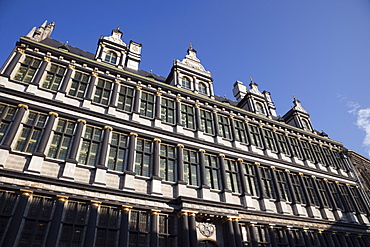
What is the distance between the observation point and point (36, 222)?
10.2 meters

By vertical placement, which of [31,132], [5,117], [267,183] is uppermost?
[5,117]

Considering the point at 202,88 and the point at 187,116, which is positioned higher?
the point at 202,88

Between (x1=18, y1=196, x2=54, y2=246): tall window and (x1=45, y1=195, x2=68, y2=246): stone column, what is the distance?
245 millimetres

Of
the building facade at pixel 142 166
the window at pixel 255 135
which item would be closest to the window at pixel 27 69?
the building facade at pixel 142 166

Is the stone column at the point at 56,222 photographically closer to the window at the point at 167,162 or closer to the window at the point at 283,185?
the window at the point at 167,162

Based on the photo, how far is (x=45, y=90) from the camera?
550 inches

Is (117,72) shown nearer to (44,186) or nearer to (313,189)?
(44,186)

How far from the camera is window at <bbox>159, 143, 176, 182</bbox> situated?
47.1ft

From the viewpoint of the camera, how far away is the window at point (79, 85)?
1496 centimetres

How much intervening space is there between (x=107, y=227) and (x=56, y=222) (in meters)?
2.18

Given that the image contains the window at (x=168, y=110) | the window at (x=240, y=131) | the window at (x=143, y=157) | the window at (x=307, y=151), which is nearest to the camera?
the window at (x=143, y=157)

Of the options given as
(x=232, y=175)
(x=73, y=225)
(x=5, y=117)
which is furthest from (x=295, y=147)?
(x=5, y=117)

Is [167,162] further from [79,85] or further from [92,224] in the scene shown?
[79,85]

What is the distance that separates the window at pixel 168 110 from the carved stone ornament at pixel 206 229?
6948mm
